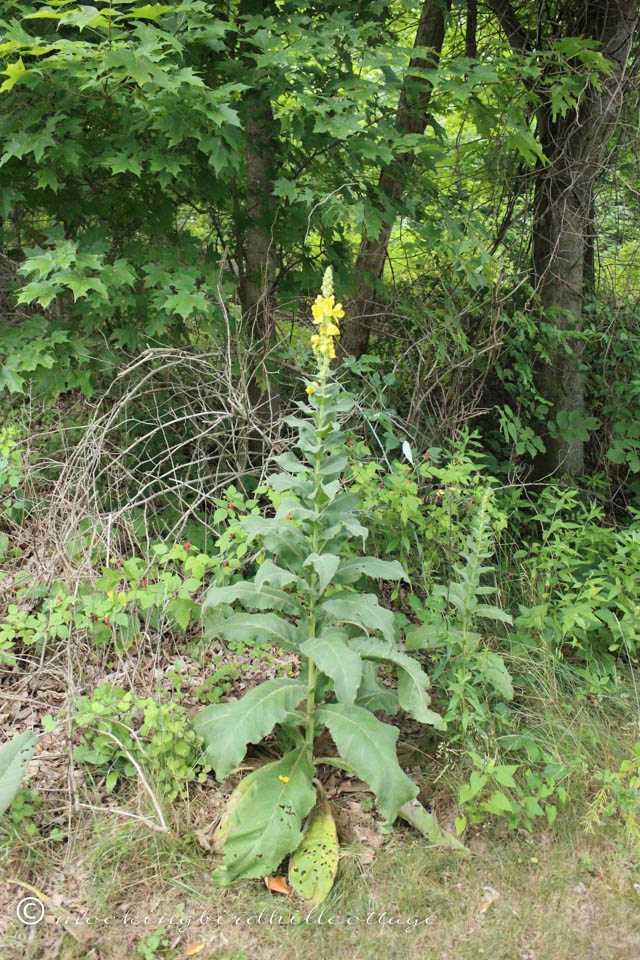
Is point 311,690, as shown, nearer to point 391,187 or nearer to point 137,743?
point 137,743

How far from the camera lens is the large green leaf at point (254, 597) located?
317 centimetres

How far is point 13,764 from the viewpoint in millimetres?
2971

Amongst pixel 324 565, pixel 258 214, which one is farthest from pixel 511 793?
pixel 258 214

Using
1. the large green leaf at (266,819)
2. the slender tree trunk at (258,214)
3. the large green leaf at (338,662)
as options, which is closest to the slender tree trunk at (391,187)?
the slender tree trunk at (258,214)

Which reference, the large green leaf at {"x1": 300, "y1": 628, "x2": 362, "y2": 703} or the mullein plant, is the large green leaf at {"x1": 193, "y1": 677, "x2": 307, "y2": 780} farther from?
the large green leaf at {"x1": 300, "y1": 628, "x2": 362, "y2": 703}

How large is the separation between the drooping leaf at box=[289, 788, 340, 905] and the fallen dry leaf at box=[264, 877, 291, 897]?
35mm

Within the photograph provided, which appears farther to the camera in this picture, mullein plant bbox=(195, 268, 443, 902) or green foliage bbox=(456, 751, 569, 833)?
green foliage bbox=(456, 751, 569, 833)

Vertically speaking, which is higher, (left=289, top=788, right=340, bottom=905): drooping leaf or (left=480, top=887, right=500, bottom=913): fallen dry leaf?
(left=289, top=788, right=340, bottom=905): drooping leaf

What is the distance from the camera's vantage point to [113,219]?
464 cm

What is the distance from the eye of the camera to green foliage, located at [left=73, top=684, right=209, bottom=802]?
10.4 feet

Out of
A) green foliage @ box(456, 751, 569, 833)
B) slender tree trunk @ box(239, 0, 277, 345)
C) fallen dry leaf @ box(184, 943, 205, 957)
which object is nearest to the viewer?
fallen dry leaf @ box(184, 943, 205, 957)

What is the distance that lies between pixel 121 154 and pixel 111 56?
2.08 ft

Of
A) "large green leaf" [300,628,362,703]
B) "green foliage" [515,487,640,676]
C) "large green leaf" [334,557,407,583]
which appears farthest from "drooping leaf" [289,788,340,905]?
"green foliage" [515,487,640,676]

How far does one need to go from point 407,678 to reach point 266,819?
828mm
